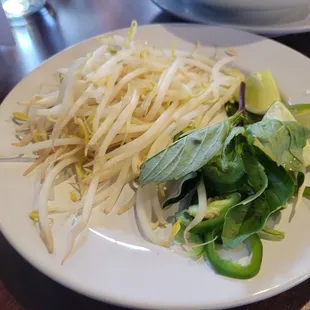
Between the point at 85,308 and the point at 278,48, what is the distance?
83 cm

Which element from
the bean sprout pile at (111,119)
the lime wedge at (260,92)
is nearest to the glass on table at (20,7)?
the bean sprout pile at (111,119)

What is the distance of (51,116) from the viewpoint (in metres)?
1.05

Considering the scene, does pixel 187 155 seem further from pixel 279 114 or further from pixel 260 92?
pixel 260 92

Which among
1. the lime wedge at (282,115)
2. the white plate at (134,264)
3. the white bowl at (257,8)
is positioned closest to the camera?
the white plate at (134,264)

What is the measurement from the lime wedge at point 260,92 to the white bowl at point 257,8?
25 cm

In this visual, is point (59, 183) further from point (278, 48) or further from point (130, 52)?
point (278, 48)

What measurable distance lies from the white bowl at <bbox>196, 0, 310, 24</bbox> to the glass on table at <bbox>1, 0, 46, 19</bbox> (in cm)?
72

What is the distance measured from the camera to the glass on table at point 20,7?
1.69 meters

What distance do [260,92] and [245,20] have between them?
1.28ft

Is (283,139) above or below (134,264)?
above

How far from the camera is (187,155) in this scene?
2.77ft

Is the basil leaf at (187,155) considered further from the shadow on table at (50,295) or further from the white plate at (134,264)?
the shadow on table at (50,295)

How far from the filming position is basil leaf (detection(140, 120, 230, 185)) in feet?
2.73

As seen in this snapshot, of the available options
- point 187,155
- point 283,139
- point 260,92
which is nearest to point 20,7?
point 260,92
